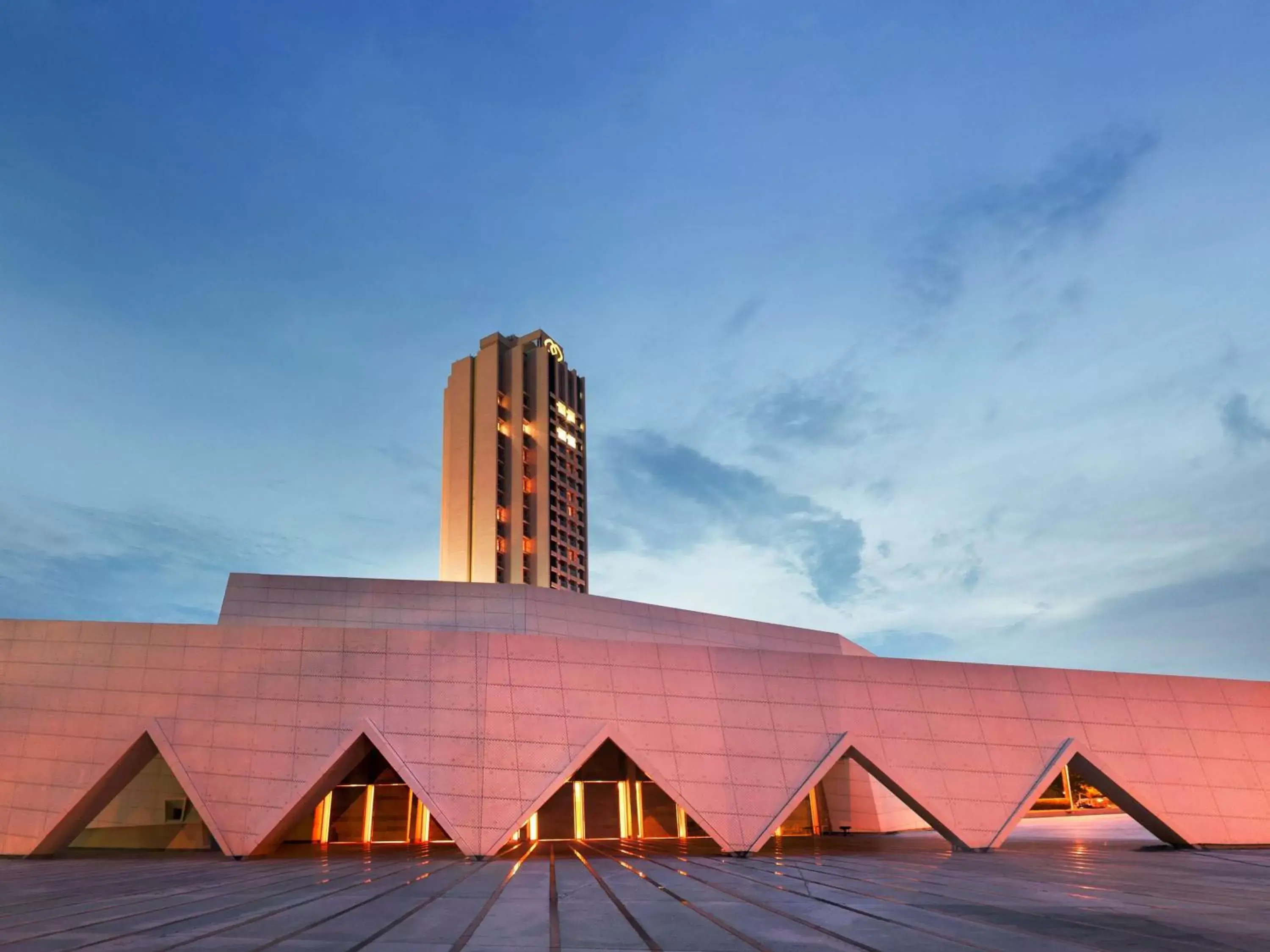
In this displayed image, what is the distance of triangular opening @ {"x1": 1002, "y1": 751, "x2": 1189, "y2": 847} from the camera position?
1024 inches

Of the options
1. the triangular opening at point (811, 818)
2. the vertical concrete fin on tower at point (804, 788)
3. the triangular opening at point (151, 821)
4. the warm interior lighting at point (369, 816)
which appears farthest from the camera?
the triangular opening at point (811, 818)

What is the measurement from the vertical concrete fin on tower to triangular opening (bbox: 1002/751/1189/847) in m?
5.89

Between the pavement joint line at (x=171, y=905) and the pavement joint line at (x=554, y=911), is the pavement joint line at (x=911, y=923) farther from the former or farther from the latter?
the pavement joint line at (x=171, y=905)

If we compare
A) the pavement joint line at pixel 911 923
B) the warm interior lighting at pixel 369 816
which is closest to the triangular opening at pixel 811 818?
the warm interior lighting at pixel 369 816

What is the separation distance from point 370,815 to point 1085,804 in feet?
175

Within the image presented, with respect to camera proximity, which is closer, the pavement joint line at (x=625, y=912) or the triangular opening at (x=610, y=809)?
the pavement joint line at (x=625, y=912)

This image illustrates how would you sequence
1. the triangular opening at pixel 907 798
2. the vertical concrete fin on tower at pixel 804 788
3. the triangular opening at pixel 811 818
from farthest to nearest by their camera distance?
1. the triangular opening at pixel 811 818
2. the triangular opening at pixel 907 798
3. the vertical concrete fin on tower at pixel 804 788

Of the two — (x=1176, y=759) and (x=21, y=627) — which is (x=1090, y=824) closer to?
(x=1176, y=759)

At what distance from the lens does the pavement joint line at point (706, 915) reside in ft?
29.4

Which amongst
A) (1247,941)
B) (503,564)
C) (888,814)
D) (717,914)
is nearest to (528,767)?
(717,914)

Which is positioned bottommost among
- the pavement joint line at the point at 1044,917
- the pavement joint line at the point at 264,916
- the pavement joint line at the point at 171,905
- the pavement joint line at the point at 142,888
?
the pavement joint line at the point at 1044,917

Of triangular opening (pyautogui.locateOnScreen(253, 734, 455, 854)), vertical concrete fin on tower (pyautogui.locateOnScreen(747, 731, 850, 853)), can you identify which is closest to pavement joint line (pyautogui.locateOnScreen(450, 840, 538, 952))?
vertical concrete fin on tower (pyautogui.locateOnScreen(747, 731, 850, 853))

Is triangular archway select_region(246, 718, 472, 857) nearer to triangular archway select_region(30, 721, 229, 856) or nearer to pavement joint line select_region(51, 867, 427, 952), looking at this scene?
triangular archway select_region(30, 721, 229, 856)

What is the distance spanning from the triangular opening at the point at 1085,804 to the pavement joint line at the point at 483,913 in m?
16.4
